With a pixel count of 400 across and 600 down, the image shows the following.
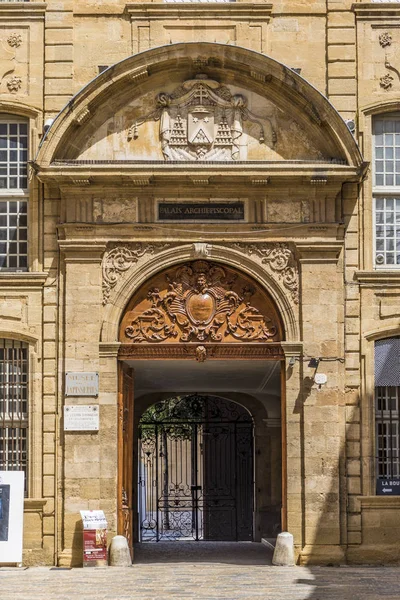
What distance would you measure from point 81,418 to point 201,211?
3827mm

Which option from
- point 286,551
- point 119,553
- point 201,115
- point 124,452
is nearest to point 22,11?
point 201,115

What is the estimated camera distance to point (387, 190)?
76.6 ft

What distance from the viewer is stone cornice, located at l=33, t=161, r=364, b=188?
2253 centimetres

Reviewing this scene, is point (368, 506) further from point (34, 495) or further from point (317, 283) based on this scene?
point (34, 495)

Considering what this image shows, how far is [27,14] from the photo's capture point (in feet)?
76.9

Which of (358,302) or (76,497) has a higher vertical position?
(358,302)

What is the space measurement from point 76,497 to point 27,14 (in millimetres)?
7905

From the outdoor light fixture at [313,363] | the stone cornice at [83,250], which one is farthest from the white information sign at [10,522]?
the outdoor light fixture at [313,363]

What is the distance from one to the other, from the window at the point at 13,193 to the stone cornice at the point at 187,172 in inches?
32.3

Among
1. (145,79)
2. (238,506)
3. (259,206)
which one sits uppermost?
(145,79)

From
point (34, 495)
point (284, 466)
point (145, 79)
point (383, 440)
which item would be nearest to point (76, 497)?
point (34, 495)

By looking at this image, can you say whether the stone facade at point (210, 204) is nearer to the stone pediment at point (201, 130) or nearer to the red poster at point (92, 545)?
the stone pediment at point (201, 130)

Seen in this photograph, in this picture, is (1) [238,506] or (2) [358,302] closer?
(2) [358,302]

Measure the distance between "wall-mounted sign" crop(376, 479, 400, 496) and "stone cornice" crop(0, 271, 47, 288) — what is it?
6287 mm
